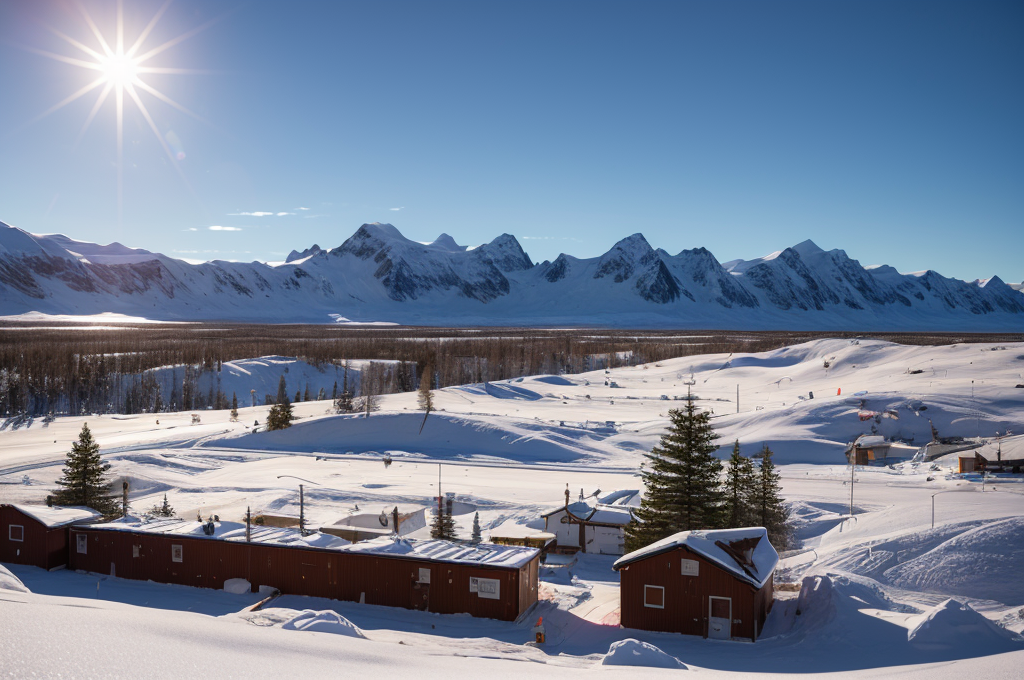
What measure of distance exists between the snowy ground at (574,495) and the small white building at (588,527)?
0.91 m

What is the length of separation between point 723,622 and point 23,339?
14268 centimetres

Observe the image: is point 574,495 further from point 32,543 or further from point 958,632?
point 32,543

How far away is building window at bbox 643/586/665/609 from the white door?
1329mm

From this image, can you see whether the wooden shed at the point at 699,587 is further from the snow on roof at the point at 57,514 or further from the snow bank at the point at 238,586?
the snow on roof at the point at 57,514

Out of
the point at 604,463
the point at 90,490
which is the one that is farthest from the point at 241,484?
the point at 604,463

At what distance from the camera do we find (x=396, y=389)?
98.5 m

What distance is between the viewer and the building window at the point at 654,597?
20234 millimetres

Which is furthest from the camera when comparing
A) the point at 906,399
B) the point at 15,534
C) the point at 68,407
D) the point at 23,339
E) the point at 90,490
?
the point at 23,339

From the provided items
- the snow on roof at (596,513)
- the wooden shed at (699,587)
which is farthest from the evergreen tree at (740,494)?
the wooden shed at (699,587)

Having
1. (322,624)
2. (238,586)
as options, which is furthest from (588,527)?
(322,624)

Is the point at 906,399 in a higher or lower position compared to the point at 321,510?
higher

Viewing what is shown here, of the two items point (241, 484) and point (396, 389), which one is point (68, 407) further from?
point (241, 484)

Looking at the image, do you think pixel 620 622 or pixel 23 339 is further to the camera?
pixel 23 339

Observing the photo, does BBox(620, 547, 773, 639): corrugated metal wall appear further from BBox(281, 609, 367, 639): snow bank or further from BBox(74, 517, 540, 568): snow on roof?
BBox(281, 609, 367, 639): snow bank
